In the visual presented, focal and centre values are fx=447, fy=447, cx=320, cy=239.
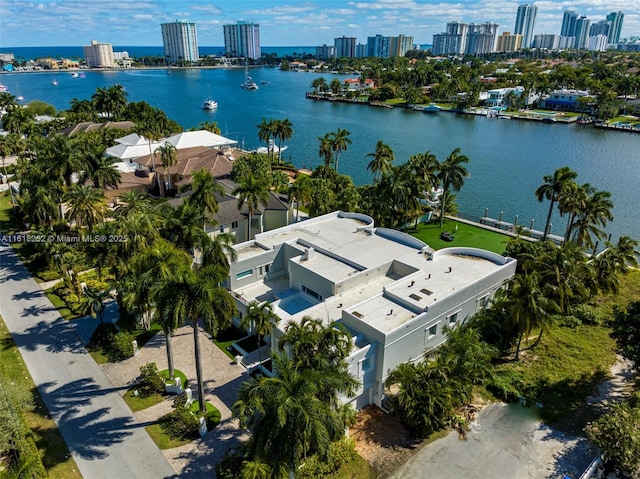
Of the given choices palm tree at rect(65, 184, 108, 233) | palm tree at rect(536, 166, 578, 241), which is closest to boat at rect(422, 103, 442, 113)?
palm tree at rect(536, 166, 578, 241)

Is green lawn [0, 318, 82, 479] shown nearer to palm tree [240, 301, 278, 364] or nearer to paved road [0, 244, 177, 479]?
paved road [0, 244, 177, 479]

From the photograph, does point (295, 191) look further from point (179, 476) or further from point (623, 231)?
point (623, 231)

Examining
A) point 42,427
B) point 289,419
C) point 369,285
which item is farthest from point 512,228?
point 42,427

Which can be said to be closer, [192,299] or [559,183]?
[192,299]

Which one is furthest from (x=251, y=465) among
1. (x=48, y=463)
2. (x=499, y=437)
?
(x=499, y=437)

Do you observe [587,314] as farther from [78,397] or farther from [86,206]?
[86,206]

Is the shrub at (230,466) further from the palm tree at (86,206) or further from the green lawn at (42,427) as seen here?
the palm tree at (86,206)
